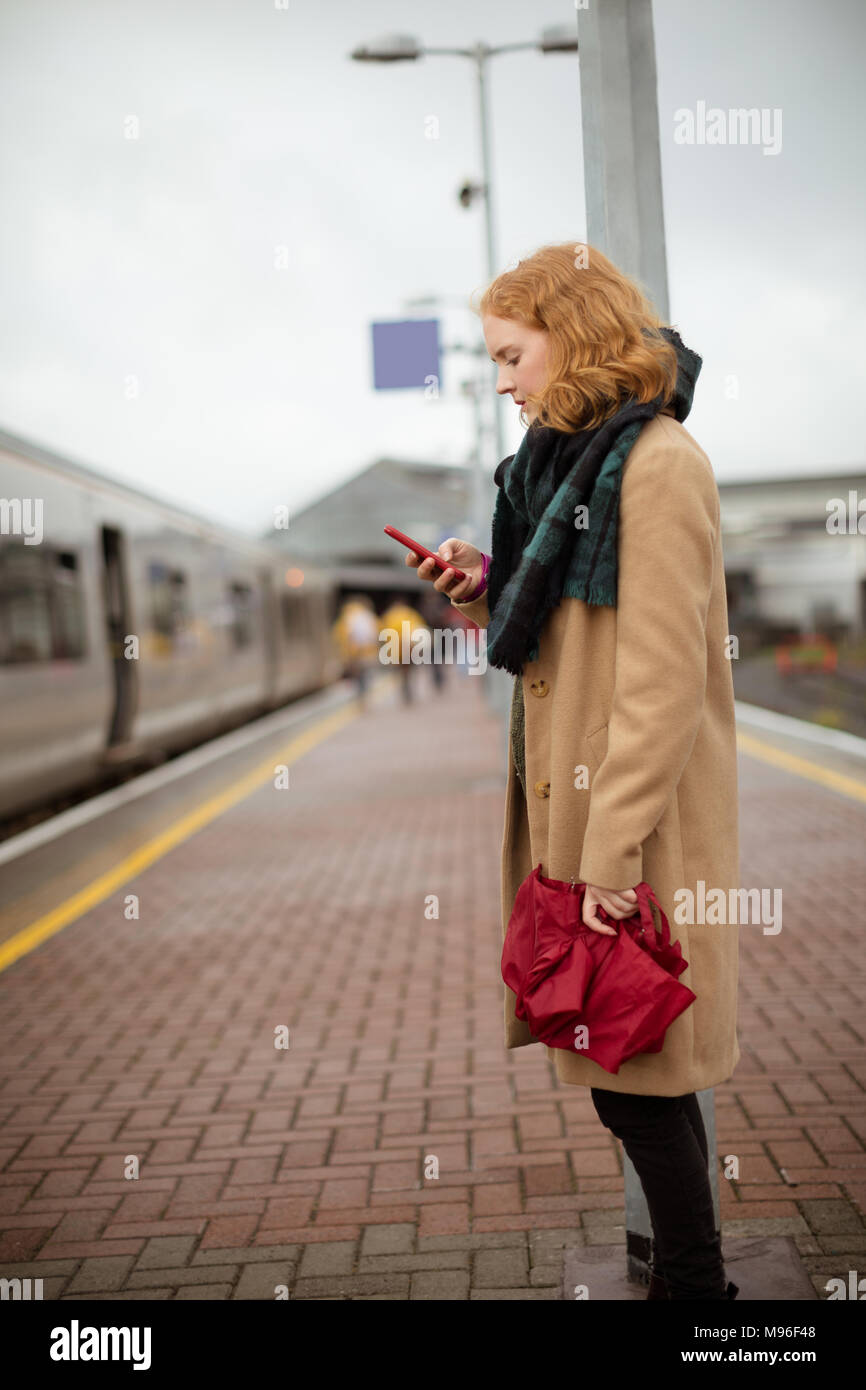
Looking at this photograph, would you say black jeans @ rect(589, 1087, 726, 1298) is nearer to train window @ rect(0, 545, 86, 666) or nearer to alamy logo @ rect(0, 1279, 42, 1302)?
alamy logo @ rect(0, 1279, 42, 1302)

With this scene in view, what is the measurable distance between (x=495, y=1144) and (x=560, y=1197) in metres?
0.38

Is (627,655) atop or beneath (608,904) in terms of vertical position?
atop

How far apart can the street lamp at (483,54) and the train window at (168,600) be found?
389 centimetres

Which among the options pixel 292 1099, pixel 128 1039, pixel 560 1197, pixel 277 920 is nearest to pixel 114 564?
pixel 277 920

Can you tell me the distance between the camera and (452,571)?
92.9 inches

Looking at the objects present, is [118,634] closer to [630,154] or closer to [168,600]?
[168,600]

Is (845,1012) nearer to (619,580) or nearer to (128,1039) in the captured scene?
(128,1039)

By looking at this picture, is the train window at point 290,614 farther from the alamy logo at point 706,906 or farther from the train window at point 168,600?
the alamy logo at point 706,906

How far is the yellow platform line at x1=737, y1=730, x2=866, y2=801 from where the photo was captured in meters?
9.52

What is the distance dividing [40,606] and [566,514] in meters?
7.96

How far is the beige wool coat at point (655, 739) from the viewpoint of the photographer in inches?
79.0
